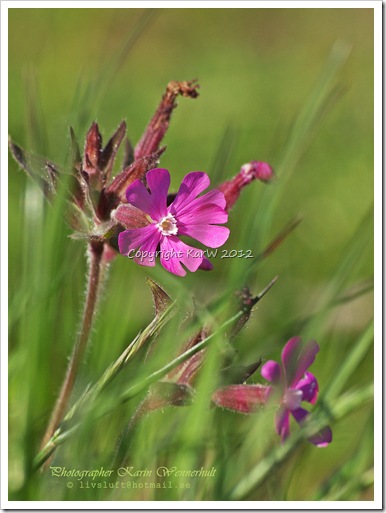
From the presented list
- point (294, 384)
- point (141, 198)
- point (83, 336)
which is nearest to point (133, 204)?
point (141, 198)

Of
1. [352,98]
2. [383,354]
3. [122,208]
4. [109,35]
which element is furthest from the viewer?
[352,98]

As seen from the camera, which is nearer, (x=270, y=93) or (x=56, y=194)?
(x=56, y=194)

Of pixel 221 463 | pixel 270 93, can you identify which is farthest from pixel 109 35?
pixel 221 463

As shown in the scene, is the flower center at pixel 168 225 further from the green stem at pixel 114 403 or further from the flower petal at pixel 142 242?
the green stem at pixel 114 403

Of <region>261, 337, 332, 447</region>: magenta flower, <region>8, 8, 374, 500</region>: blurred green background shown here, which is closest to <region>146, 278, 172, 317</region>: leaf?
<region>8, 8, 374, 500</region>: blurred green background

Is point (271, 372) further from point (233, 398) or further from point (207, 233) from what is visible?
point (207, 233)

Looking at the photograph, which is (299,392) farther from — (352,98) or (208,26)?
(352,98)
